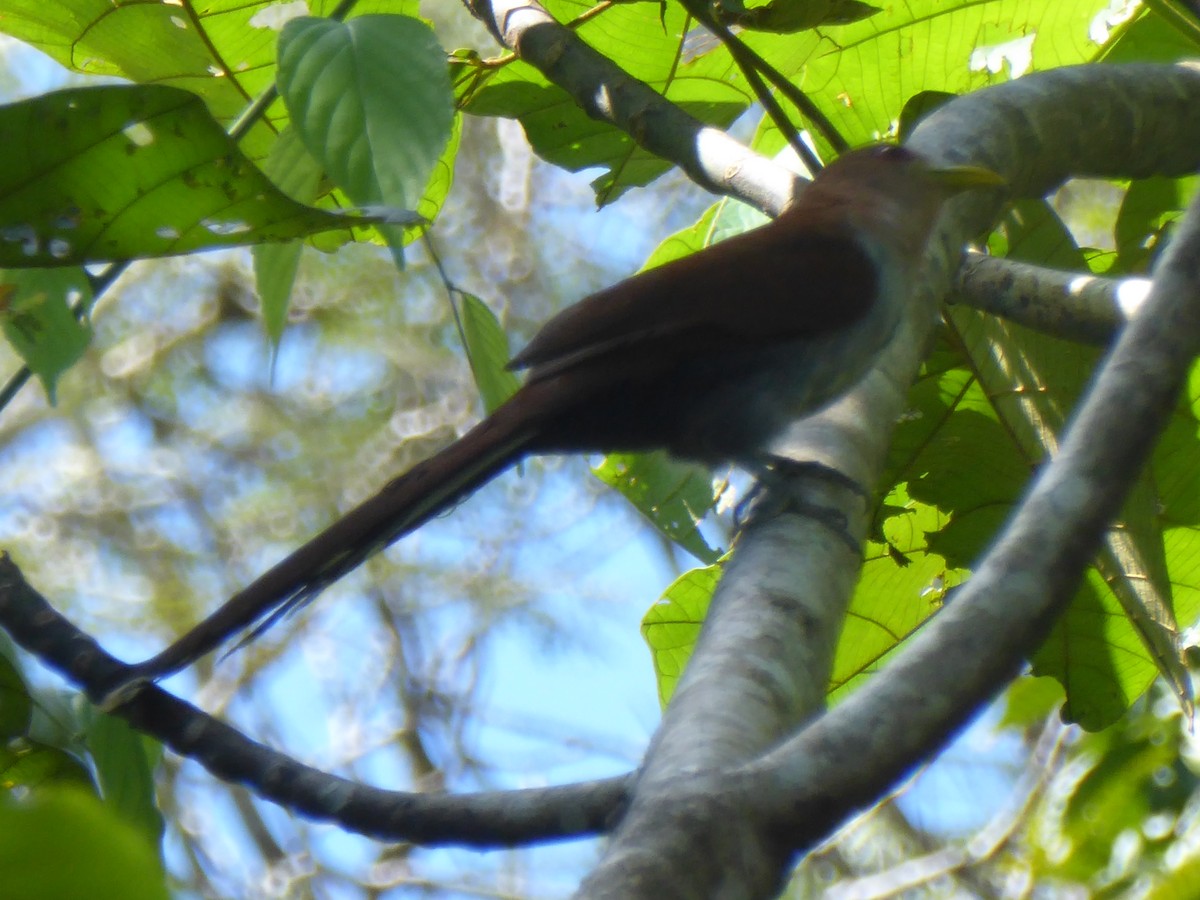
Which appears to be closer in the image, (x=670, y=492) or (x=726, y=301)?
(x=726, y=301)

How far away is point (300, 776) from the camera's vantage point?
5.03 feet

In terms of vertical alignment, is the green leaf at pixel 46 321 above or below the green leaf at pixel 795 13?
below

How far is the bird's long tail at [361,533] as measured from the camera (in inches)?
79.1

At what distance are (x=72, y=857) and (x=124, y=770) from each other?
1323 mm

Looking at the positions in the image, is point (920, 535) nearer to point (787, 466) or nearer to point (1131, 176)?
point (787, 466)

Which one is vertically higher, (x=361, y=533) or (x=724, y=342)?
(x=724, y=342)

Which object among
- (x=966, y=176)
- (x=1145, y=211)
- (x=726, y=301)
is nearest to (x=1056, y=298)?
(x=966, y=176)

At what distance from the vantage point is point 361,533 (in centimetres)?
238

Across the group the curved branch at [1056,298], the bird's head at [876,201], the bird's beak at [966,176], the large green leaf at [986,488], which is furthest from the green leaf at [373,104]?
the large green leaf at [986,488]

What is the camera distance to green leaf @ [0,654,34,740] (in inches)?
72.3

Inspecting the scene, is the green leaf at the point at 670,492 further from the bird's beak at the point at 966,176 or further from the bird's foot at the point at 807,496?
the bird's beak at the point at 966,176

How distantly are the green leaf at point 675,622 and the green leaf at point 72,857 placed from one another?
2.68 meters

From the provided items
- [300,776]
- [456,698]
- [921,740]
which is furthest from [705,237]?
[456,698]

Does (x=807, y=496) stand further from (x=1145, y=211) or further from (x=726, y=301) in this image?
(x=1145, y=211)
